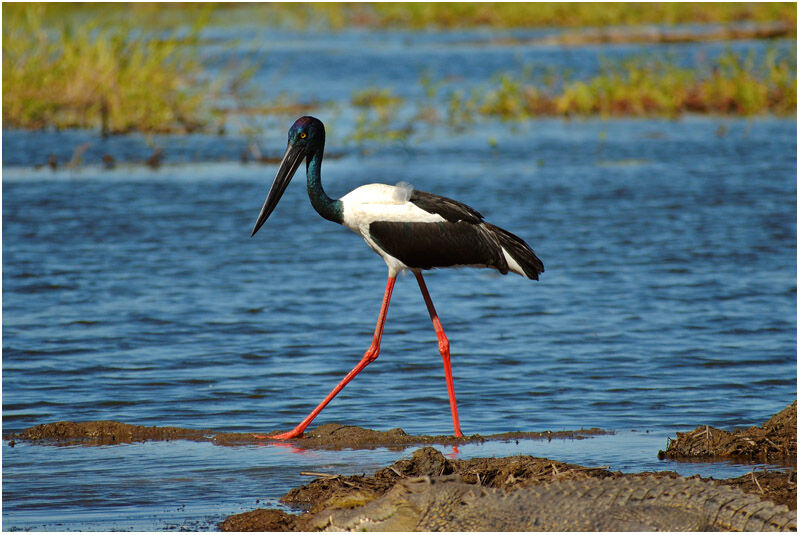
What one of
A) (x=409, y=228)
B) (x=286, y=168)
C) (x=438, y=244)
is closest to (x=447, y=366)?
(x=438, y=244)

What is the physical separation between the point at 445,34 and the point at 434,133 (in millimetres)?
14586

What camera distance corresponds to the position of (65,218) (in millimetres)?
12047

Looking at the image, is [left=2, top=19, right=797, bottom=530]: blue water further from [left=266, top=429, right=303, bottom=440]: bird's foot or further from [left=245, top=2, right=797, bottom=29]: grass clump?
[left=245, top=2, right=797, bottom=29]: grass clump

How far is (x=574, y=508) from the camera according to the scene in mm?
3889

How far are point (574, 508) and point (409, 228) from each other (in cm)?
281

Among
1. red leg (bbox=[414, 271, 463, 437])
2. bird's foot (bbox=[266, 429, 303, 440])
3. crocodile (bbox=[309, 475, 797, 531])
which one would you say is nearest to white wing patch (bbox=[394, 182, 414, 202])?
red leg (bbox=[414, 271, 463, 437])

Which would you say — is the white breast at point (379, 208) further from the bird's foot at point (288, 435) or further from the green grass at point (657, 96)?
the green grass at point (657, 96)

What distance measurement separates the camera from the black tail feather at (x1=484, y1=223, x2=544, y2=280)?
21.6 ft

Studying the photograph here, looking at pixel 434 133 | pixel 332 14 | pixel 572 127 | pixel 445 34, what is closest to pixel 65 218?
pixel 434 133

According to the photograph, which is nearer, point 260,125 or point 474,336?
point 474,336

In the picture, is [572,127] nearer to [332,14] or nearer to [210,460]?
[210,460]

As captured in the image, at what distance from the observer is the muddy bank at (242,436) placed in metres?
5.96

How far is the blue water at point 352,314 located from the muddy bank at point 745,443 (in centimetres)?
17

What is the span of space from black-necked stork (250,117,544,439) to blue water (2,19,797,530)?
73 centimetres
